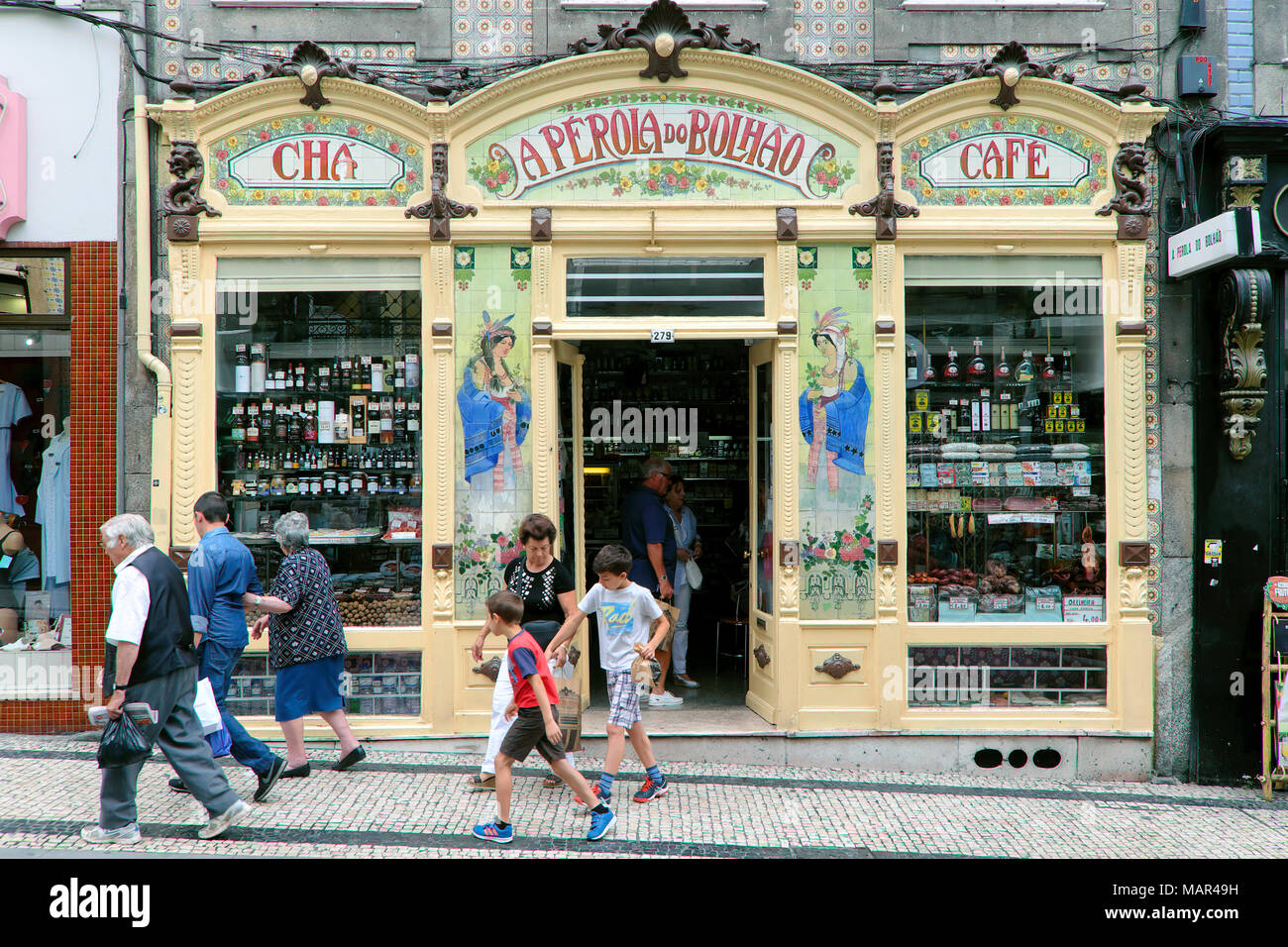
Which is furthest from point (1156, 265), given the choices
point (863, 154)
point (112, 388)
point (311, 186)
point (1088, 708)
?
point (112, 388)

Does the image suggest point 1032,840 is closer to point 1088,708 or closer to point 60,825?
point 1088,708

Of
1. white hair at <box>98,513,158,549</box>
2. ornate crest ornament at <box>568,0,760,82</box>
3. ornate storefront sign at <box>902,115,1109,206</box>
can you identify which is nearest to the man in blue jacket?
white hair at <box>98,513,158,549</box>

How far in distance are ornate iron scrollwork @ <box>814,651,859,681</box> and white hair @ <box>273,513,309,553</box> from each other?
3784 millimetres

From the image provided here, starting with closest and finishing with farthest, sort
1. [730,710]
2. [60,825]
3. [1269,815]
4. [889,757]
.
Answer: [60,825]
[1269,815]
[889,757]
[730,710]

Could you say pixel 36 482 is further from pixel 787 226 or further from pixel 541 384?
pixel 787 226

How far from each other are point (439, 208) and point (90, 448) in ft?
10.4

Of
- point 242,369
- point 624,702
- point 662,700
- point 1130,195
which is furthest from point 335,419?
point 1130,195

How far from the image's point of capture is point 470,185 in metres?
7.44

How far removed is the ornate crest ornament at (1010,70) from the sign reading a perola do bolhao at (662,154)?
1.12 m

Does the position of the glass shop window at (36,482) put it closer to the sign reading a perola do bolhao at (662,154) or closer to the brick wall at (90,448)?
the brick wall at (90,448)

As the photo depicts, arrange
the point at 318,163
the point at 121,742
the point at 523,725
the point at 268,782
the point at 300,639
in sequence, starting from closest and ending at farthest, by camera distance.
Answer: the point at 121,742 < the point at 523,725 < the point at 268,782 < the point at 300,639 < the point at 318,163

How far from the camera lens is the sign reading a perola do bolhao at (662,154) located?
746 centimetres

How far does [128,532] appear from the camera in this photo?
5.43 meters

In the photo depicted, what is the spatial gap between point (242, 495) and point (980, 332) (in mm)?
5819
